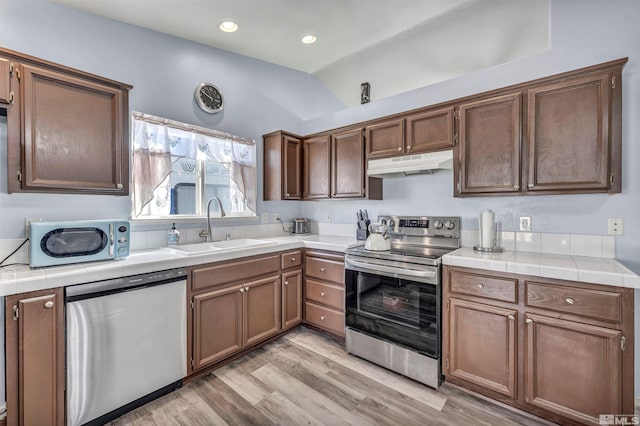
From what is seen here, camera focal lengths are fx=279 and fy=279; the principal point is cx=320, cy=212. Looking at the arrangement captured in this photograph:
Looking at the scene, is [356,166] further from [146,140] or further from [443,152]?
[146,140]

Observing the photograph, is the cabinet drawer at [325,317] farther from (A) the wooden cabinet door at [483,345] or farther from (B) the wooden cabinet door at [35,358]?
(B) the wooden cabinet door at [35,358]

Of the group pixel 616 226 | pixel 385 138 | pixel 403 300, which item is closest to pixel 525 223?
pixel 616 226

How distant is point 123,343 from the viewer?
68.1 inches

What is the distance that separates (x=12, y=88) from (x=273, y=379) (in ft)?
8.17

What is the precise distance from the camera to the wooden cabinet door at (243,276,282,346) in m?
2.46

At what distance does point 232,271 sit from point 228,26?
85.4 inches

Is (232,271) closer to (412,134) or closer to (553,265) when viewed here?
(412,134)

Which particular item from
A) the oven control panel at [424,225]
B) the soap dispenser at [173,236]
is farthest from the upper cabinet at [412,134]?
the soap dispenser at [173,236]

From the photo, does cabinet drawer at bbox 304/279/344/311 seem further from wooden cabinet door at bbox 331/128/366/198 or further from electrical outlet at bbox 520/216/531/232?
electrical outlet at bbox 520/216/531/232

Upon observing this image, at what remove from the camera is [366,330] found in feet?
7.94

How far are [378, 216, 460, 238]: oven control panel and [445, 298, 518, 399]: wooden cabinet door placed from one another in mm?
763

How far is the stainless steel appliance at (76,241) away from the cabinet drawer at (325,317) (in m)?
1.77

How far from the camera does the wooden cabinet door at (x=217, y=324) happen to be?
2.11 m

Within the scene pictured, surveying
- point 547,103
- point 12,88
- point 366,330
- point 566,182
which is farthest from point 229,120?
point 566,182
